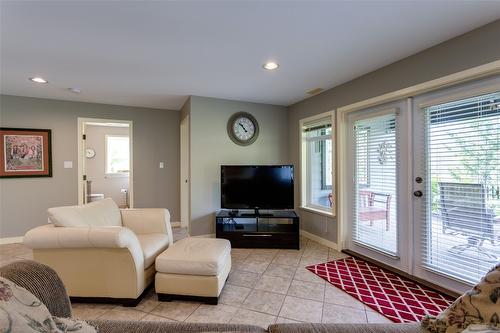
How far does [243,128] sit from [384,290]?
2.88 metres

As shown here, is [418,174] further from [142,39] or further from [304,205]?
[142,39]

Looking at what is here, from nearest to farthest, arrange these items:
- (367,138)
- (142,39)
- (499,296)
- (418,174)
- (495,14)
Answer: (499,296), (495,14), (142,39), (418,174), (367,138)

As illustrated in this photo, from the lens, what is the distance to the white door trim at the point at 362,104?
1.99 metres

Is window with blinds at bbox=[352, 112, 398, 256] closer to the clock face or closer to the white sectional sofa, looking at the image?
the clock face

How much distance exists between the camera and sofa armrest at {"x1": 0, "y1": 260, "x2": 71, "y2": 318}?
0.87 m

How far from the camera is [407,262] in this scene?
8.50 feet

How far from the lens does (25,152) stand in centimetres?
392

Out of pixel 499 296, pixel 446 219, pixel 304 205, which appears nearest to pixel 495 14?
pixel 446 219

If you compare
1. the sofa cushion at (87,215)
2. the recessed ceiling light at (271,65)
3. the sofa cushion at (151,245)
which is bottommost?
the sofa cushion at (151,245)

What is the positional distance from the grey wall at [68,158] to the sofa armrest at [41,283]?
3832mm

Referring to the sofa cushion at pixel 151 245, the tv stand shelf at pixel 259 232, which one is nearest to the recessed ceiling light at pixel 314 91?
the tv stand shelf at pixel 259 232

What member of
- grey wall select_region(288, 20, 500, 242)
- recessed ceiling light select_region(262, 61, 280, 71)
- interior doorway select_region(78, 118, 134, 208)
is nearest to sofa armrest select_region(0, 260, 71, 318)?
recessed ceiling light select_region(262, 61, 280, 71)

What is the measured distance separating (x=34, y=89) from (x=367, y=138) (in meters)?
4.53

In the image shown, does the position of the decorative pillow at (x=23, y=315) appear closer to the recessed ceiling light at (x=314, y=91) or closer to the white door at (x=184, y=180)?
the recessed ceiling light at (x=314, y=91)
